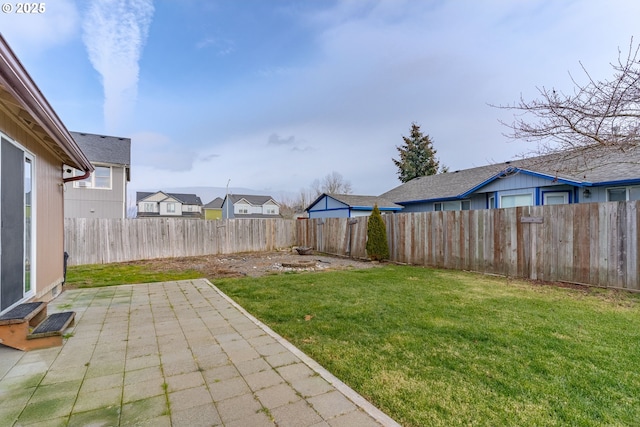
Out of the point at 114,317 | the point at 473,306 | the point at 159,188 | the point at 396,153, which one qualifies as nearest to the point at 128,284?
the point at 114,317

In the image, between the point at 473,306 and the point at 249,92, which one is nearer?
the point at 473,306

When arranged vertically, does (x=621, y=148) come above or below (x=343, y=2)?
below

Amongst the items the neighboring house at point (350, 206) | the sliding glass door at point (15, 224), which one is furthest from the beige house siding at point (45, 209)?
the neighboring house at point (350, 206)

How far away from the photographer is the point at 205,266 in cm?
973

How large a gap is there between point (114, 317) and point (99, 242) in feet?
27.0

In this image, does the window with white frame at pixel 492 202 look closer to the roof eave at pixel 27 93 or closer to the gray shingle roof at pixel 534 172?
the gray shingle roof at pixel 534 172

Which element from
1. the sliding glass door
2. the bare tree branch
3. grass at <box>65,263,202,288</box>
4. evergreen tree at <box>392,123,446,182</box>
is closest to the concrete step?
the sliding glass door

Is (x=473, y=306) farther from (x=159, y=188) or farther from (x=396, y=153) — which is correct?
(x=159, y=188)

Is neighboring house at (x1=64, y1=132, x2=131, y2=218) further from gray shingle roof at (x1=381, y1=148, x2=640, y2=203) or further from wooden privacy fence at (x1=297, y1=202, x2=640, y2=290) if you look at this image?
gray shingle roof at (x1=381, y1=148, x2=640, y2=203)

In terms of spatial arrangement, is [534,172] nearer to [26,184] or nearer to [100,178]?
[26,184]

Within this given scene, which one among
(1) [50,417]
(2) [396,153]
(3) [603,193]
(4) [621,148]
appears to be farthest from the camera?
(2) [396,153]

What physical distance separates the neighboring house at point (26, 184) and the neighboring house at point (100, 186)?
10.9 metres

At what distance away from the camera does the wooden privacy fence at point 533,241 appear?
5.50 meters

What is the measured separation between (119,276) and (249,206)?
107 ft
